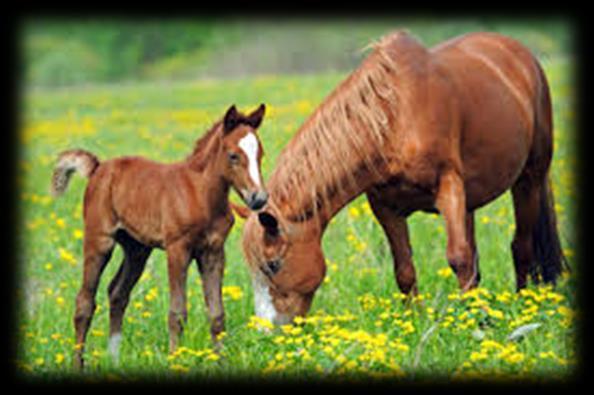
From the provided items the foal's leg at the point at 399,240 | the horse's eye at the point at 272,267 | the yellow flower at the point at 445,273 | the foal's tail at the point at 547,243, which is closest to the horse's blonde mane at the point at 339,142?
the horse's eye at the point at 272,267


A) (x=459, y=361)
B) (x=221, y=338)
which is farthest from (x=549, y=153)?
(x=221, y=338)

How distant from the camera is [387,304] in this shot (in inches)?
275

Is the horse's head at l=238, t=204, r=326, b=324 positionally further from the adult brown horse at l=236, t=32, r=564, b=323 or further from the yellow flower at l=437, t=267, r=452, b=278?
the yellow flower at l=437, t=267, r=452, b=278

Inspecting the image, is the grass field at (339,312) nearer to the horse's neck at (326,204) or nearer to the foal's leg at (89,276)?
the foal's leg at (89,276)

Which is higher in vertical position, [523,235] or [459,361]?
[523,235]

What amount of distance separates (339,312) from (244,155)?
2.31 meters

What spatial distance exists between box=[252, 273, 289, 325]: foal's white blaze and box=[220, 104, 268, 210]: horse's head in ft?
3.55

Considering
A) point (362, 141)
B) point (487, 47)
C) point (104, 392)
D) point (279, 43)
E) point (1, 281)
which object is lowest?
point (104, 392)

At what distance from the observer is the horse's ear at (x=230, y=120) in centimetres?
535

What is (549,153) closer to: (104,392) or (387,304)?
(387,304)

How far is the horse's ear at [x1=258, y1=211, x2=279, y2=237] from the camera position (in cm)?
613

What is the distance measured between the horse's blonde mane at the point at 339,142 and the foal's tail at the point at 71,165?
131 cm

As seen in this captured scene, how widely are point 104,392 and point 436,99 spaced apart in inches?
133

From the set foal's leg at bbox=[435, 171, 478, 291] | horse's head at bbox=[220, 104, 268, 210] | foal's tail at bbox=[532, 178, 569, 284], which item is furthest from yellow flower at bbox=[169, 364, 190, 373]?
foal's tail at bbox=[532, 178, 569, 284]
